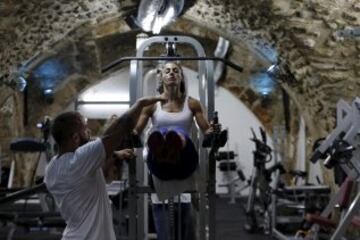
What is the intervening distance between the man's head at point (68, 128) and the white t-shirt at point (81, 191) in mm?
62

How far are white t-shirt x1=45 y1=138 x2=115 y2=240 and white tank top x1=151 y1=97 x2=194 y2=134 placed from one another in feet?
2.87

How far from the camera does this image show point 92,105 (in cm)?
1262

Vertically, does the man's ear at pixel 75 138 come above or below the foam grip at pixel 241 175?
above

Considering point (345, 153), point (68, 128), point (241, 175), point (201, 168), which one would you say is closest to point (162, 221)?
point (201, 168)

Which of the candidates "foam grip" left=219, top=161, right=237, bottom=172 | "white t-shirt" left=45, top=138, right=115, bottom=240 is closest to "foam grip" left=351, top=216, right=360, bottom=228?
"white t-shirt" left=45, top=138, right=115, bottom=240

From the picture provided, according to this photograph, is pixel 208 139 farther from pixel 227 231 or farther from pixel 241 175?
pixel 241 175

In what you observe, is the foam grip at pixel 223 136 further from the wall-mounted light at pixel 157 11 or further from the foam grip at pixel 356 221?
the wall-mounted light at pixel 157 11

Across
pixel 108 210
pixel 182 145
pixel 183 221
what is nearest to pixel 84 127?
pixel 108 210

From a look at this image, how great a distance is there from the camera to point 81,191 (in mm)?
2572

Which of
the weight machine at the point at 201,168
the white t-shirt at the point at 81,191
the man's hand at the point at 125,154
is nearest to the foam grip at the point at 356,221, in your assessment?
the weight machine at the point at 201,168

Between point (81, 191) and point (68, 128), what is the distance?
0.29 meters

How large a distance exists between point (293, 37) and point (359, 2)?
3.09 feet

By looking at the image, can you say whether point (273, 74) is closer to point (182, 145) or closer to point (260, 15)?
point (260, 15)

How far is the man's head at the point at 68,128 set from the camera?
261cm
